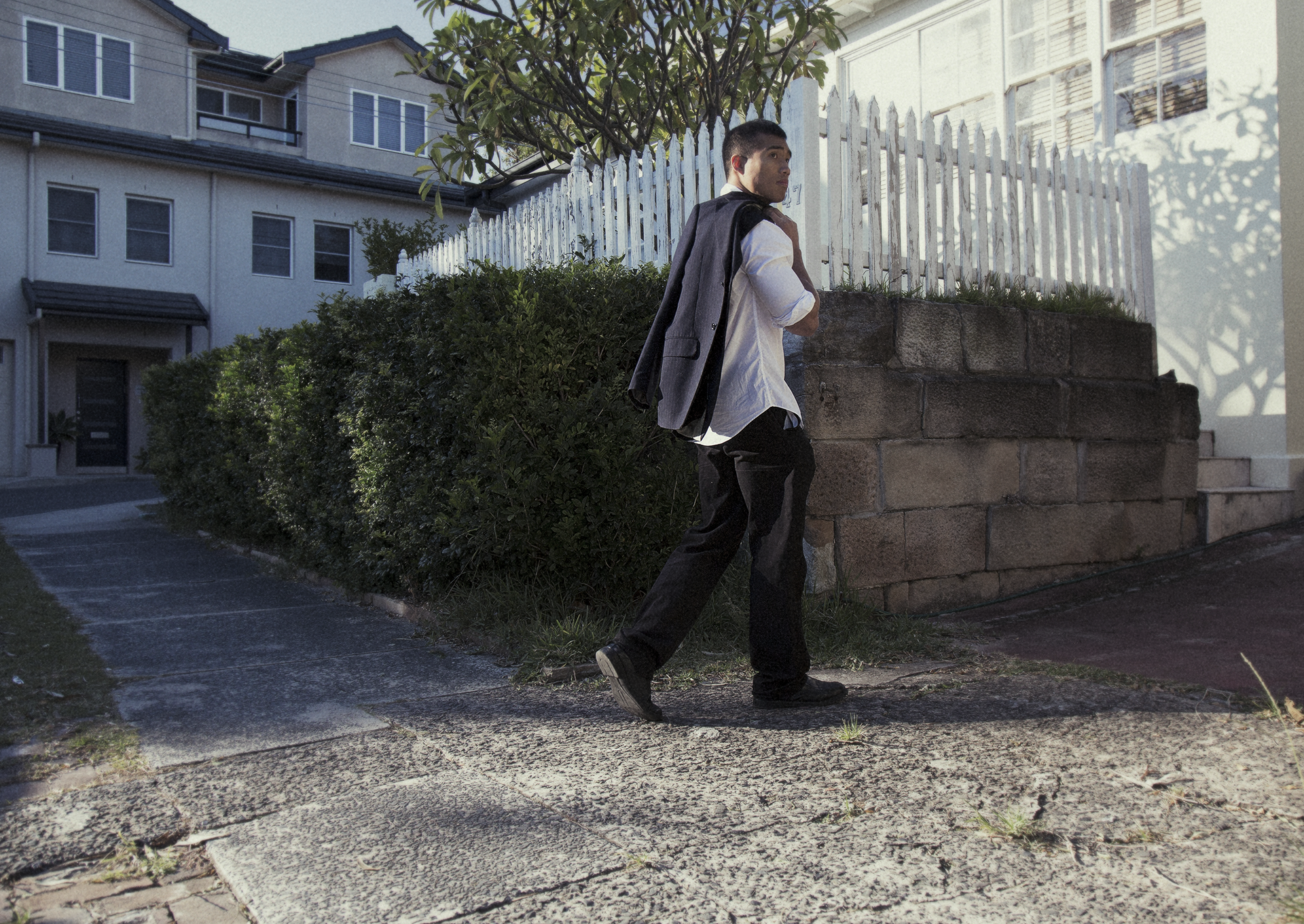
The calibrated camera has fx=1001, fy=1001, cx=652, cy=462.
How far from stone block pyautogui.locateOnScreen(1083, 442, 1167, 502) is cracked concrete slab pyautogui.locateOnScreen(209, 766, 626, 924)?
4.33 m

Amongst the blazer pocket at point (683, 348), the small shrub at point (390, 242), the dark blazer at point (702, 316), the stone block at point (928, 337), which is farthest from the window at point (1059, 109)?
the small shrub at point (390, 242)

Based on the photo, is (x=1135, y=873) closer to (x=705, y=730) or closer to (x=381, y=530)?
(x=705, y=730)

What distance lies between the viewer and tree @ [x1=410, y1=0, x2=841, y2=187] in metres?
6.72

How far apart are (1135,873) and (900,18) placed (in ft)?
32.2

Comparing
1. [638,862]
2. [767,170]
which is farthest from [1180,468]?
[638,862]

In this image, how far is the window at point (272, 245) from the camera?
20.2m

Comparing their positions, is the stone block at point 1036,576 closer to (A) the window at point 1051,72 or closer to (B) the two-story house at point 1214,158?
(B) the two-story house at point 1214,158

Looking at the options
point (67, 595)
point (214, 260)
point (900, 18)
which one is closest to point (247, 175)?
point (214, 260)

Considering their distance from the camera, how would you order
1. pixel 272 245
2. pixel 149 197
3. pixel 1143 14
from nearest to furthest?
pixel 1143 14, pixel 149 197, pixel 272 245

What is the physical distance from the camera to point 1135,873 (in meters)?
2.04

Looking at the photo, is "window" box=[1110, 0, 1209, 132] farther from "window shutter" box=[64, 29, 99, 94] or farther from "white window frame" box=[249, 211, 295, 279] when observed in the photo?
"window shutter" box=[64, 29, 99, 94]

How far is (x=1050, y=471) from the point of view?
5523 mm

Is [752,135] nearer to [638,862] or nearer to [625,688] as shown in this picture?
[625,688]

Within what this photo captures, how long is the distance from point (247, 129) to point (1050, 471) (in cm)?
2022
